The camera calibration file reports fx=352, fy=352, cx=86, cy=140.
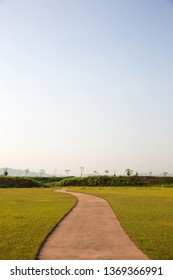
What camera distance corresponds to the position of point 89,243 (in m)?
15.7

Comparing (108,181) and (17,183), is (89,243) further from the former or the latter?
(108,181)

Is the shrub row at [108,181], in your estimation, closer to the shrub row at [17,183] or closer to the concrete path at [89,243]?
the shrub row at [17,183]

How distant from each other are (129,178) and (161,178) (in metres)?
13.4

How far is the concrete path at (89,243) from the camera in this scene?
13.4 m

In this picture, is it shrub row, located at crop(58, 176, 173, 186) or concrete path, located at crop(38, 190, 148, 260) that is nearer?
concrete path, located at crop(38, 190, 148, 260)

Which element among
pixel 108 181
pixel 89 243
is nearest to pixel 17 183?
pixel 108 181

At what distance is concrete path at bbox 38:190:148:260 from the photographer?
13414 mm

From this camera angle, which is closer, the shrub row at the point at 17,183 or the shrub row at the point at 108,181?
the shrub row at the point at 17,183

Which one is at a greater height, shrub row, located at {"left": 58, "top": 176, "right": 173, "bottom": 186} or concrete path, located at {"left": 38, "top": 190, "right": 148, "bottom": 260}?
shrub row, located at {"left": 58, "top": 176, "right": 173, "bottom": 186}

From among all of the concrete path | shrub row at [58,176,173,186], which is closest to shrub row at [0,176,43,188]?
shrub row at [58,176,173,186]

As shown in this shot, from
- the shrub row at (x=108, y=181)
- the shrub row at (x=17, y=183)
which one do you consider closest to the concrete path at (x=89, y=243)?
the shrub row at (x=17, y=183)

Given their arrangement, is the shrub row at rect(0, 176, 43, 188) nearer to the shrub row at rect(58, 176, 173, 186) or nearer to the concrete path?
the shrub row at rect(58, 176, 173, 186)

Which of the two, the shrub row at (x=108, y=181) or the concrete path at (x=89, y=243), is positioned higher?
the shrub row at (x=108, y=181)

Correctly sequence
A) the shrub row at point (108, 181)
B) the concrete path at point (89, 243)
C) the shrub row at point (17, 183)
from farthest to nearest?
the shrub row at point (108, 181) → the shrub row at point (17, 183) → the concrete path at point (89, 243)
